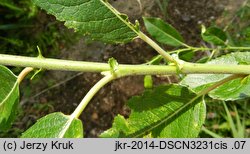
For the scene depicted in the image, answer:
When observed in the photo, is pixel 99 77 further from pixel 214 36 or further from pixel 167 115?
pixel 167 115

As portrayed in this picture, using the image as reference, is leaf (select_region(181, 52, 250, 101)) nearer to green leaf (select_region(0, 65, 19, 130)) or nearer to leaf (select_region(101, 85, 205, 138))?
leaf (select_region(101, 85, 205, 138))

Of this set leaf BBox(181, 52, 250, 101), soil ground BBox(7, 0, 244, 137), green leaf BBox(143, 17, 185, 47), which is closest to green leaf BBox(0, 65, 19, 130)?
leaf BBox(181, 52, 250, 101)

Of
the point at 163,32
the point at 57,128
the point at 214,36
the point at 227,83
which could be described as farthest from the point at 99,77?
the point at 57,128

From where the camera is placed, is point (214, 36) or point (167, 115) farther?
point (214, 36)

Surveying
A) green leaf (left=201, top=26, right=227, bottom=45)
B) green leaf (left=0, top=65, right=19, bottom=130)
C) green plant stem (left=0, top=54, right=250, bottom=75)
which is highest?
green leaf (left=201, top=26, right=227, bottom=45)

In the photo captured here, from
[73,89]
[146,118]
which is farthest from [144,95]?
[73,89]

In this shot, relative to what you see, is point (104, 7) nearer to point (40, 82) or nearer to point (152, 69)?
point (152, 69)
